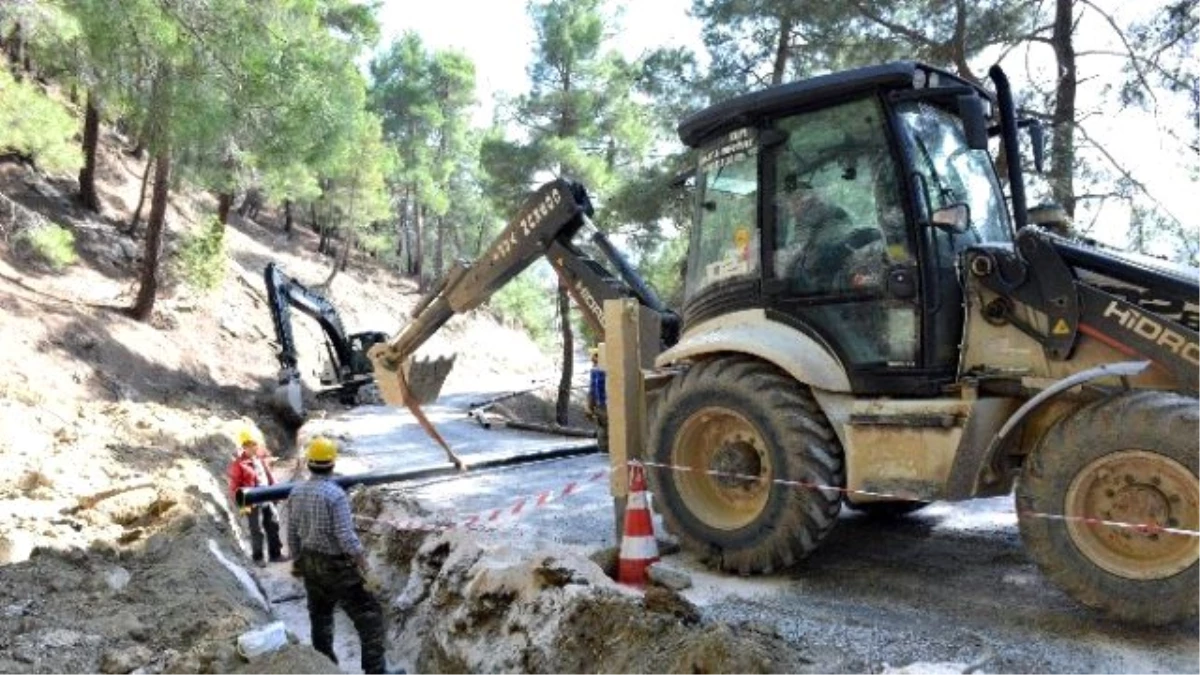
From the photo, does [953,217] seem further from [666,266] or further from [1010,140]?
[666,266]

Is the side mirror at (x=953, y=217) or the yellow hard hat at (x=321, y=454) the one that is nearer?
the side mirror at (x=953, y=217)

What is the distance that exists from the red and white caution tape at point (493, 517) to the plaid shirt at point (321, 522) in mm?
1191

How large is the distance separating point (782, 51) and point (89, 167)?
1414cm

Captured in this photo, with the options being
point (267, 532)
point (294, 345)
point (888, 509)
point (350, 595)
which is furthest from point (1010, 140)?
point (294, 345)

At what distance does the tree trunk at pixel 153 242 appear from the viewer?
1612 cm

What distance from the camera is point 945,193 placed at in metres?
5.09

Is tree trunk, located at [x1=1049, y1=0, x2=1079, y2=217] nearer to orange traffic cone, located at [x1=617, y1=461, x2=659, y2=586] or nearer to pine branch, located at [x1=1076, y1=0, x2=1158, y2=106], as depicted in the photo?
pine branch, located at [x1=1076, y1=0, x2=1158, y2=106]

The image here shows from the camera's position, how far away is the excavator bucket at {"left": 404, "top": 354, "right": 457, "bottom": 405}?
8.69 meters

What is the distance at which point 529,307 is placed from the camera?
163 feet

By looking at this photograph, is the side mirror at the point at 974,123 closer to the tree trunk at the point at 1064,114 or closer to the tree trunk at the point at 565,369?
the tree trunk at the point at 1064,114

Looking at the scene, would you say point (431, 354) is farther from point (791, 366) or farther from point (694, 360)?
point (791, 366)

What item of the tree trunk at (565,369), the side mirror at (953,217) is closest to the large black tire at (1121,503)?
the side mirror at (953,217)

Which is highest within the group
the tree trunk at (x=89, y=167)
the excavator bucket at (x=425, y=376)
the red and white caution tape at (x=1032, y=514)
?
the tree trunk at (x=89, y=167)

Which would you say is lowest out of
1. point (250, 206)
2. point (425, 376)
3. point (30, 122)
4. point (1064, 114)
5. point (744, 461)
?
point (744, 461)
